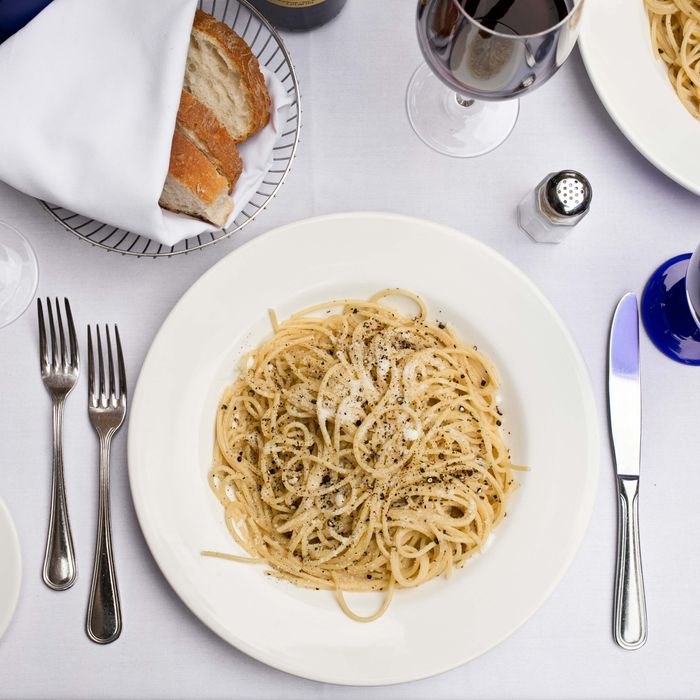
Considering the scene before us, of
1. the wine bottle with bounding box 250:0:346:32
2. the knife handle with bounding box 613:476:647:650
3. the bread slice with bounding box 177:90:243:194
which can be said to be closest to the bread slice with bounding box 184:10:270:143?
the bread slice with bounding box 177:90:243:194

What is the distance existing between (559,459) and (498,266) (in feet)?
1.27

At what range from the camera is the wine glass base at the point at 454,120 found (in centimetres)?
148

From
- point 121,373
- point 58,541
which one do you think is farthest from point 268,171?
point 58,541

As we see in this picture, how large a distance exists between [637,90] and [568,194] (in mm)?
269

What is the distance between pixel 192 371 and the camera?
Answer: 134 centimetres

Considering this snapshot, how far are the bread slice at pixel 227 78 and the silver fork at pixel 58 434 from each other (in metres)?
0.47

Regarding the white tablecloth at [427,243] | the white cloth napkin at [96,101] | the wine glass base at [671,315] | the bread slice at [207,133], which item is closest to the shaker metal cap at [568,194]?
the white tablecloth at [427,243]

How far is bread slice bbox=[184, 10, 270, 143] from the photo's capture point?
1.25 m

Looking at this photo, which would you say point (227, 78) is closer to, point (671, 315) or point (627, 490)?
point (671, 315)

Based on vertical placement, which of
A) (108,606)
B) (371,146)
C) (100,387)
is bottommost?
(108,606)

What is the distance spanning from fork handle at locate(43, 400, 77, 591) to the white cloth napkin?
0.49m

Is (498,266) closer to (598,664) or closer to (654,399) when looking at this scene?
(654,399)

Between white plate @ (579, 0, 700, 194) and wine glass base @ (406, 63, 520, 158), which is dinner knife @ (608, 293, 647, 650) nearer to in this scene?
white plate @ (579, 0, 700, 194)

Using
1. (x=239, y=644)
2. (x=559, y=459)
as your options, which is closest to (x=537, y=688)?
(x=559, y=459)
